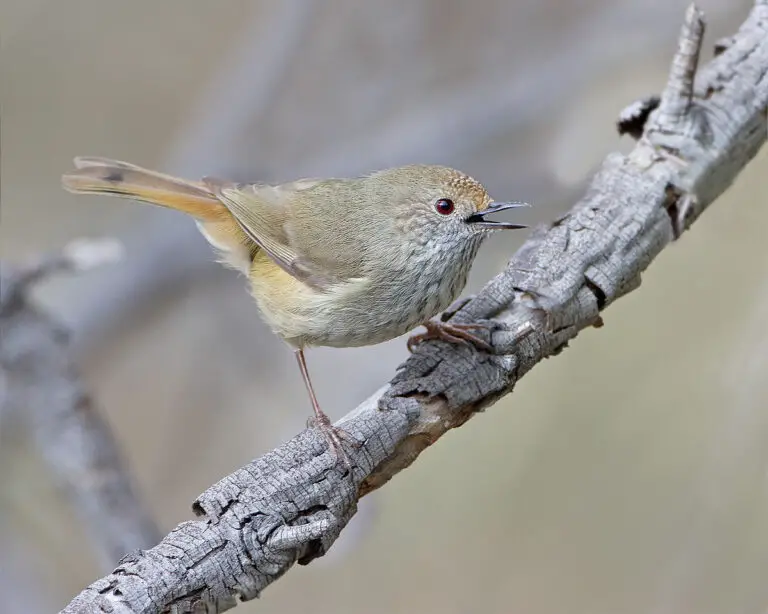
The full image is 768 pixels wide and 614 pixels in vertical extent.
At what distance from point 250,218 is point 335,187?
1.09 ft

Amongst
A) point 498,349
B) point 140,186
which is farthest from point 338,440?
point 140,186

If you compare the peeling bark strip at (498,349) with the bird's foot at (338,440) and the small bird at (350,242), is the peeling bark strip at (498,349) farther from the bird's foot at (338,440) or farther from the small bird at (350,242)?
the small bird at (350,242)

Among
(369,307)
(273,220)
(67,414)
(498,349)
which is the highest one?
(273,220)

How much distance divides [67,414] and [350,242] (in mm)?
1214

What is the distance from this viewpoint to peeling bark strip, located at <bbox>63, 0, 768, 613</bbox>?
1896 millimetres

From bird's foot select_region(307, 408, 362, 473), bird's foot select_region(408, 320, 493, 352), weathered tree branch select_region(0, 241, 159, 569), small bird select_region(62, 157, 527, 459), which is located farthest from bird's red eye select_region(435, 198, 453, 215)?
weathered tree branch select_region(0, 241, 159, 569)

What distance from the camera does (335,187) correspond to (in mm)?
3168

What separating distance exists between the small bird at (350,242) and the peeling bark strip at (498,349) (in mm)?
157

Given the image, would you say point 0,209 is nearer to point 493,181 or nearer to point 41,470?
point 41,470

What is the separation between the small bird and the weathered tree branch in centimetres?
44

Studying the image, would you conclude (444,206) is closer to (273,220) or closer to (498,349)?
(498,349)

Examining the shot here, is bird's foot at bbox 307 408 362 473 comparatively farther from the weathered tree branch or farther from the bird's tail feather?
the bird's tail feather

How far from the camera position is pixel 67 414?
3.15 metres

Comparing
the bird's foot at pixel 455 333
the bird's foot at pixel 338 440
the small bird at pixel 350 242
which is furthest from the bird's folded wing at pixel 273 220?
the bird's foot at pixel 338 440
